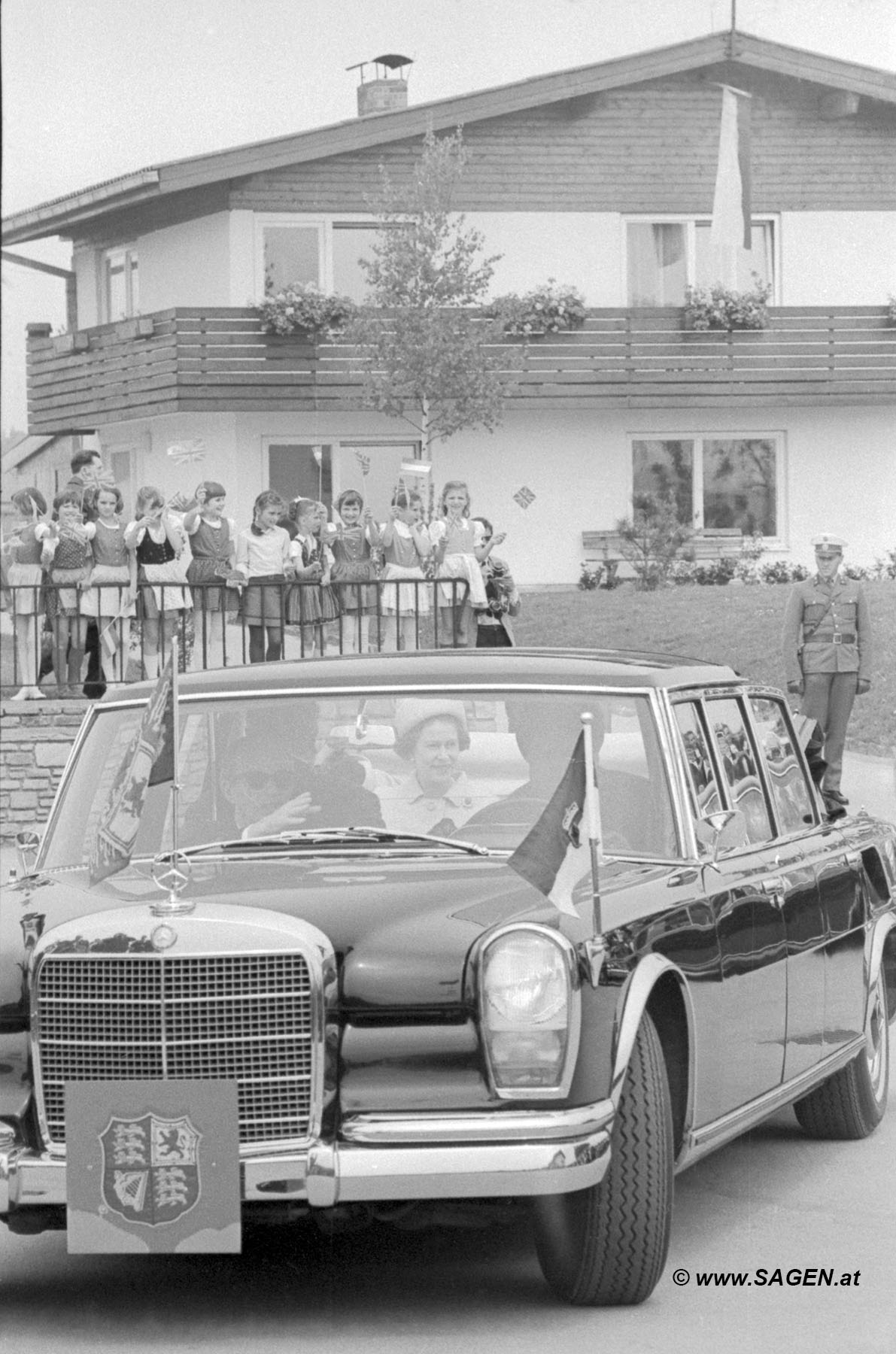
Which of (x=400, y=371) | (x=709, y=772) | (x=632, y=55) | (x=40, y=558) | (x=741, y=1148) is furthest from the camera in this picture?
(x=632, y=55)

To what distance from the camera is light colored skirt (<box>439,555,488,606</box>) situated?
17812 mm

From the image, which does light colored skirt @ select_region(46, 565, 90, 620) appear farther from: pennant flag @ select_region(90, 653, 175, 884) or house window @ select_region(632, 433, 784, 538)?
house window @ select_region(632, 433, 784, 538)

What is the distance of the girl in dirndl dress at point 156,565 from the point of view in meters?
16.7

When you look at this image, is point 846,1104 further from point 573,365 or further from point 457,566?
point 573,365

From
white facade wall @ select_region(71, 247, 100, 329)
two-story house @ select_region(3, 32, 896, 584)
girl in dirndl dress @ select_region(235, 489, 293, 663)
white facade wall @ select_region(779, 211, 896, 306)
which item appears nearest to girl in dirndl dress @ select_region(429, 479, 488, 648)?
girl in dirndl dress @ select_region(235, 489, 293, 663)

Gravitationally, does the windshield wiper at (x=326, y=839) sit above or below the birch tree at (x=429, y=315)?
below

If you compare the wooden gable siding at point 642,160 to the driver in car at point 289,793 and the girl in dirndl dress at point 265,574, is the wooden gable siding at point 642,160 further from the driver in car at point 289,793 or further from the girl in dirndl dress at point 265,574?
the driver in car at point 289,793

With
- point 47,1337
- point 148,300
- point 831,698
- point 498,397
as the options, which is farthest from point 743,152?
point 47,1337

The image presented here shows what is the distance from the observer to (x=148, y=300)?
3612 cm

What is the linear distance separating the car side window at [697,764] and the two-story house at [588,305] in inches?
1090

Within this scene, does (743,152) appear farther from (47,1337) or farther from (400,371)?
(47,1337)

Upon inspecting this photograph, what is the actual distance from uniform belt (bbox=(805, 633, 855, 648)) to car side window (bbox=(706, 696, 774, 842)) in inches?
387

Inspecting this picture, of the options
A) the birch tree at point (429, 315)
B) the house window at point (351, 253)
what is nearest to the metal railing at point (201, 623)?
the birch tree at point (429, 315)

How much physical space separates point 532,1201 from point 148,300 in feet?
105
